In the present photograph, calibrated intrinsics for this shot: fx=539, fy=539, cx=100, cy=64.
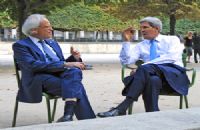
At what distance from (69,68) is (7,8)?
57.0ft

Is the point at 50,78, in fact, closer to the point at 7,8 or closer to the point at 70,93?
the point at 70,93

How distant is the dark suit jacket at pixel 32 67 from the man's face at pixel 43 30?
0.39 ft

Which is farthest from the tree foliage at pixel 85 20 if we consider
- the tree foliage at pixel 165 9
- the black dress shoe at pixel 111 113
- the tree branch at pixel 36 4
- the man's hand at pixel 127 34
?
the black dress shoe at pixel 111 113

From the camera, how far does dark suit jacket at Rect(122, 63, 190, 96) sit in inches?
245

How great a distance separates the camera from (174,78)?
Result: 20.6 ft

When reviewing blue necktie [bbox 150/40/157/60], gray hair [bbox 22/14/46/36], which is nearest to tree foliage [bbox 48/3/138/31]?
blue necktie [bbox 150/40/157/60]

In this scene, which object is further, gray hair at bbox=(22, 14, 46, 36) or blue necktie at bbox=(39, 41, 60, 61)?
blue necktie at bbox=(39, 41, 60, 61)

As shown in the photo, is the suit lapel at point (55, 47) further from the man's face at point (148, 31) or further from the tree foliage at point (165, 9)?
the tree foliage at point (165, 9)

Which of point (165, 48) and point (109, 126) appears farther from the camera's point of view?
point (165, 48)

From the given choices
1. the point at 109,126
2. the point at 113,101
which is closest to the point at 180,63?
the point at 109,126

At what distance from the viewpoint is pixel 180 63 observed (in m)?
6.62

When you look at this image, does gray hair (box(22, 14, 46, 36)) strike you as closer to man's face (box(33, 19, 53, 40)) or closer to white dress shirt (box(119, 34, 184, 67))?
man's face (box(33, 19, 53, 40))

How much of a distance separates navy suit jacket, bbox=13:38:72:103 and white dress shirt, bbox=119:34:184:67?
1218mm

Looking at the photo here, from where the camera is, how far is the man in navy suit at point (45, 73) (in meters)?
5.50
